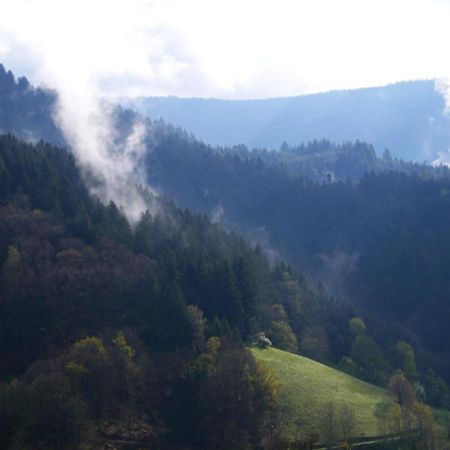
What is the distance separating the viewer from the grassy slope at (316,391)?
77.6 meters

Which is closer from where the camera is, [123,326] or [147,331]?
[123,326]

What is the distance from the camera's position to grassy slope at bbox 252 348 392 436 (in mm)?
77562

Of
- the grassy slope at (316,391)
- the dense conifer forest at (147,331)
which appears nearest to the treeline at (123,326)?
the dense conifer forest at (147,331)

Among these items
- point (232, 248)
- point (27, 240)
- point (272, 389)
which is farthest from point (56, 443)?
point (232, 248)

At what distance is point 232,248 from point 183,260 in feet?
81.8

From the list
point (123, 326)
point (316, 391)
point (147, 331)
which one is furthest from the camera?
point (147, 331)

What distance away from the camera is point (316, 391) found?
83.1 m

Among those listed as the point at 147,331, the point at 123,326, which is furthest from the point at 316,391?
the point at 123,326

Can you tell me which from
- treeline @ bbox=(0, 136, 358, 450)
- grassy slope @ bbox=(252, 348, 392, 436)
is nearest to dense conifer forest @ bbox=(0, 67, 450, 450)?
treeline @ bbox=(0, 136, 358, 450)

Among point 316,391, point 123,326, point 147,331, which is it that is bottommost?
point 316,391

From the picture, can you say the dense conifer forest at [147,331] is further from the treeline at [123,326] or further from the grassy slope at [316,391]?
the grassy slope at [316,391]

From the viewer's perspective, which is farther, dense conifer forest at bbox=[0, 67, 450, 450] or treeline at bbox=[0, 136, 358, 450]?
dense conifer forest at bbox=[0, 67, 450, 450]

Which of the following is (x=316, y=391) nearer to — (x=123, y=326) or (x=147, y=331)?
(x=147, y=331)

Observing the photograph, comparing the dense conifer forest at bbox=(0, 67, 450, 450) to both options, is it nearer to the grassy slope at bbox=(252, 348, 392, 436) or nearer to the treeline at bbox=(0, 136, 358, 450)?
the treeline at bbox=(0, 136, 358, 450)
